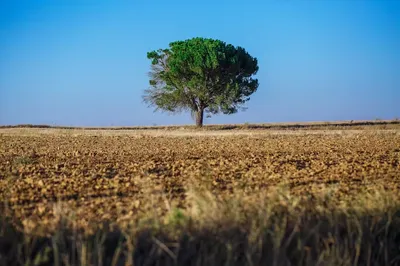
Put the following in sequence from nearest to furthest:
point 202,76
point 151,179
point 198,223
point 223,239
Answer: point 223,239
point 198,223
point 151,179
point 202,76

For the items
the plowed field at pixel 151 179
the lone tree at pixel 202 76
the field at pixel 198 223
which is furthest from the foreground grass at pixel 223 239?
the lone tree at pixel 202 76

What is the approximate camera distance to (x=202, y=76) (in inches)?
1629

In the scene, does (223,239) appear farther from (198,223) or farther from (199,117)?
(199,117)

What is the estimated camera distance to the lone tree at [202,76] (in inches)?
1618

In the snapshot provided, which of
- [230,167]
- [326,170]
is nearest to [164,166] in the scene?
[230,167]

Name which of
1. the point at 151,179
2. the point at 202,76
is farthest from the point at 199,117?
the point at 151,179

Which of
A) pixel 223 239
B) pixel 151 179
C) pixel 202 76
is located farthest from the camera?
pixel 202 76

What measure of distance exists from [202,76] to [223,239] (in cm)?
3635

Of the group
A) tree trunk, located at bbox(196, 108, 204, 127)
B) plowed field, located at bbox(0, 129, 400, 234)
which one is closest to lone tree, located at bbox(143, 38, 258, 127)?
tree trunk, located at bbox(196, 108, 204, 127)

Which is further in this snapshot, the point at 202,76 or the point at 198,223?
the point at 202,76

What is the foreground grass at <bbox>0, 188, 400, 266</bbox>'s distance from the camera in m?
5.15

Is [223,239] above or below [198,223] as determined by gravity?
below

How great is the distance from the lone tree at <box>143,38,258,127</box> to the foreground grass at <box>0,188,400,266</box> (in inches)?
1356

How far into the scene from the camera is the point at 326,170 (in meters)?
10.7
